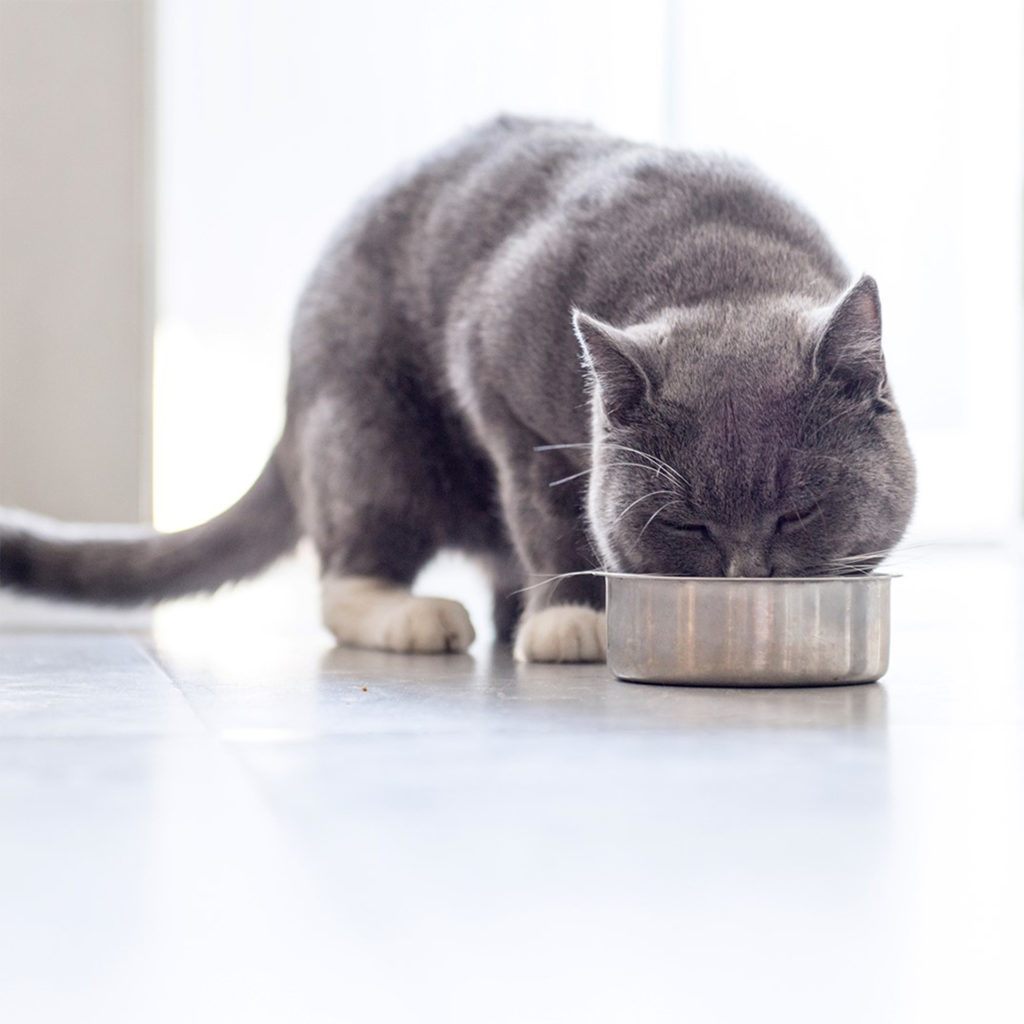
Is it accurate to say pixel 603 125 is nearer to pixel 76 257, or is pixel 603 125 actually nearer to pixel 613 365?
pixel 76 257

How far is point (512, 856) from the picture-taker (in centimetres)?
98

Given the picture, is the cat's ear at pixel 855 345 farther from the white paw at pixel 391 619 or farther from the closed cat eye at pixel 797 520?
the white paw at pixel 391 619

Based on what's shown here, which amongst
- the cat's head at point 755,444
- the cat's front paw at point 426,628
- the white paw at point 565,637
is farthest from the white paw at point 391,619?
the cat's head at point 755,444

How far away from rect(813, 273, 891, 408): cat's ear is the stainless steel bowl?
244 millimetres

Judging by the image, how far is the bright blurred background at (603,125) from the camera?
4.18 m

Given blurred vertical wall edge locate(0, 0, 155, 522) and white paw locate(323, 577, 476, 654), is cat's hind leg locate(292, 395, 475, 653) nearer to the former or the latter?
white paw locate(323, 577, 476, 654)

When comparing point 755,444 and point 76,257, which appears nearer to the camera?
point 755,444

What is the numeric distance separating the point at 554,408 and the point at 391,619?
439 millimetres

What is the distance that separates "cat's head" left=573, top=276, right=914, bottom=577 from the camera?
5.64 feet

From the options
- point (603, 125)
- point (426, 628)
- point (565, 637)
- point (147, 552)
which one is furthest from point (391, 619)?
point (603, 125)

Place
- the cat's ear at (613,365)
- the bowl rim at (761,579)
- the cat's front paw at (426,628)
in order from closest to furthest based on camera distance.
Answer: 1. the bowl rim at (761,579)
2. the cat's ear at (613,365)
3. the cat's front paw at (426,628)

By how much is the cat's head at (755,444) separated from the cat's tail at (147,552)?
109cm

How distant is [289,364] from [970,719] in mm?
1546

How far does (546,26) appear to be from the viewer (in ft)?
14.8
